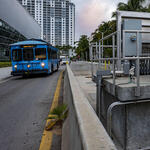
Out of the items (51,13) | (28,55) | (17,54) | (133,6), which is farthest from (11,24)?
(51,13)

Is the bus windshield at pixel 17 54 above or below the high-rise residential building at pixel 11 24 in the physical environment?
below

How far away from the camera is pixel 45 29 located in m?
198

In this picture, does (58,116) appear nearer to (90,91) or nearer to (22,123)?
(22,123)

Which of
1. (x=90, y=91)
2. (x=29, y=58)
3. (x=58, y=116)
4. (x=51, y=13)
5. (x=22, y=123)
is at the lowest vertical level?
(x=22, y=123)

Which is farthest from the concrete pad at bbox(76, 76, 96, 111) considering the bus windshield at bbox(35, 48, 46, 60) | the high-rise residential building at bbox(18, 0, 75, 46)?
the high-rise residential building at bbox(18, 0, 75, 46)

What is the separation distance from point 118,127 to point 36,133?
5.72 ft

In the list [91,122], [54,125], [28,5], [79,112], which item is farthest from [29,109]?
[28,5]

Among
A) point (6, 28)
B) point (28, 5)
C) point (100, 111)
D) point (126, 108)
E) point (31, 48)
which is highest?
point (28, 5)

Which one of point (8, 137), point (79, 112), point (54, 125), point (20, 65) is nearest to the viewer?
point (79, 112)

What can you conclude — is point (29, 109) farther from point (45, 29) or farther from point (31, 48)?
point (45, 29)

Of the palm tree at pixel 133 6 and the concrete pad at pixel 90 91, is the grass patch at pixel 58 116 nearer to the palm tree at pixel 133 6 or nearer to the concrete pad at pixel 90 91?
the concrete pad at pixel 90 91

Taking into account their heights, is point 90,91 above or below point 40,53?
below

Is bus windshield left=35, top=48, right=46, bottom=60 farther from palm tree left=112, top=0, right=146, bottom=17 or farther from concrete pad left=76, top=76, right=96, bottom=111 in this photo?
palm tree left=112, top=0, right=146, bottom=17

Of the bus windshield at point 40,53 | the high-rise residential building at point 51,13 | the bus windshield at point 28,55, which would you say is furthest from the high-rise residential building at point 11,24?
the high-rise residential building at point 51,13
